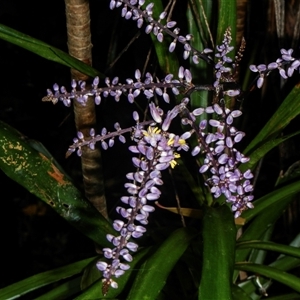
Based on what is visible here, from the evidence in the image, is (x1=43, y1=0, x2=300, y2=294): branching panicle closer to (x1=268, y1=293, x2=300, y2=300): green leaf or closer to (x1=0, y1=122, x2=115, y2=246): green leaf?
(x1=0, y1=122, x2=115, y2=246): green leaf

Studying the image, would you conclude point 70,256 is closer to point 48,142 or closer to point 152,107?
point 48,142

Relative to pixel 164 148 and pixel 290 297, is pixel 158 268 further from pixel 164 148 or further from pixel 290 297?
pixel 290 297

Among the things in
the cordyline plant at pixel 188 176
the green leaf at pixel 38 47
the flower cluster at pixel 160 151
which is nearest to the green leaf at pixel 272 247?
the cordyline plant at pixel 188 176

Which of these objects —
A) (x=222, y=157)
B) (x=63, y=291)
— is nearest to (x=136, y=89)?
(x=222, y=157)

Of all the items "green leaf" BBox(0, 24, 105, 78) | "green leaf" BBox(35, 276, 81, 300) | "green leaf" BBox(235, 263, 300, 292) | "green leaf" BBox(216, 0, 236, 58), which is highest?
"green leaf" BBox(216, 0, 236, 58)

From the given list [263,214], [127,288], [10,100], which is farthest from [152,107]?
[10,100]

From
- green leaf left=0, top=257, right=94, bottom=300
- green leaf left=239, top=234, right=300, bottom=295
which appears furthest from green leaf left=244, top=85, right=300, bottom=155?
green leaf left=0, top=257, right=94, bottom=300
